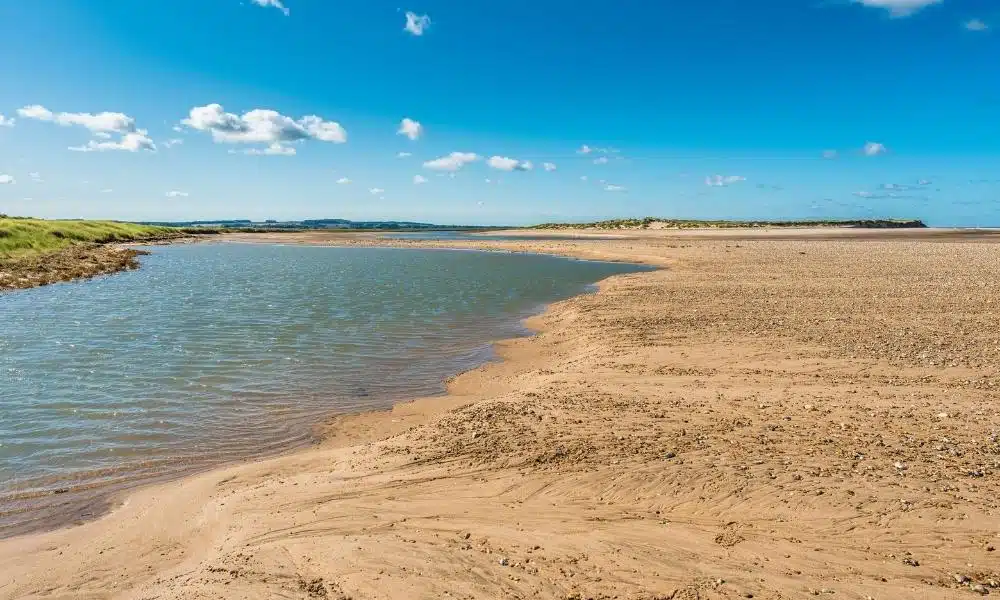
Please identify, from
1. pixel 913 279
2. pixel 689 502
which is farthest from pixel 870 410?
pixel 913 279

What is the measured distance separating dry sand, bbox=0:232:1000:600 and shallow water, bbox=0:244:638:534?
1.15 m

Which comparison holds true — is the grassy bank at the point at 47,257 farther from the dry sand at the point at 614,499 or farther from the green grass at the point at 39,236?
the dry sand at the point at 614,499

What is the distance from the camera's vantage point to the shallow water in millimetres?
9000

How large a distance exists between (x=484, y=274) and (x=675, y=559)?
115ft

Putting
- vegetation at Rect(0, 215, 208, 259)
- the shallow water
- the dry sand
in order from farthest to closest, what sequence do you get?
1. vegetation at Rect(0, 215, 208, 259)
2. the shallow water
3. the dry sand

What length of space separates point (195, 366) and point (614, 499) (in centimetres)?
1201

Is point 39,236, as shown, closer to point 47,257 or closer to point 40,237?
point 40,237

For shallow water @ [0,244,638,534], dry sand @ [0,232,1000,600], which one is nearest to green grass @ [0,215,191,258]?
shallow water @ [0,244,638,534]

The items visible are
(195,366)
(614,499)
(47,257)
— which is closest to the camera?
(614,499)

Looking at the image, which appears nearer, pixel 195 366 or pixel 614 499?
pixel 614 499

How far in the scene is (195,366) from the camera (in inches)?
567

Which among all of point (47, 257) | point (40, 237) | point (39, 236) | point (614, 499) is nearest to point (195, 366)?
point (614, 499)

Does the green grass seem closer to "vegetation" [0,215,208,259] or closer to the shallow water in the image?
"vegetation" [0,215,208,259]

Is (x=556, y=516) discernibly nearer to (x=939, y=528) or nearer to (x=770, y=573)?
(x=770, y=573)
